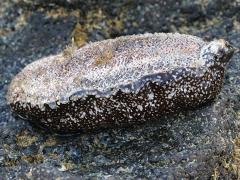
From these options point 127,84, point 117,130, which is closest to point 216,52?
point 127,84

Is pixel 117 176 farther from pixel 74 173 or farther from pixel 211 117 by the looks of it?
pixel 211 117

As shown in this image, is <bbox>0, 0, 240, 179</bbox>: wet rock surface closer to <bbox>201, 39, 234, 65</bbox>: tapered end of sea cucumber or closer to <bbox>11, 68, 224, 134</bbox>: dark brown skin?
<bbox>11, 68, 224, 134</bbox>: dark brown skin

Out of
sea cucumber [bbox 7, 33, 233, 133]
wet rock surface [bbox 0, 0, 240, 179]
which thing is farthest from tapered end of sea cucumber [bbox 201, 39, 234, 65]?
wet rock surface [bbox 0, 0, 240, 179]

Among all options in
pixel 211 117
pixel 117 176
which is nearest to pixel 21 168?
pixel 117 176

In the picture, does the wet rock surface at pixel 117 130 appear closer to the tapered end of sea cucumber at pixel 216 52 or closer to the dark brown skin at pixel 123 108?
the dark brown skin at pixel 123 108

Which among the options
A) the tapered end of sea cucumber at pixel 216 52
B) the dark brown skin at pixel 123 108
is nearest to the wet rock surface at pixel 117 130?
the dark brown skin at pixel 123 108

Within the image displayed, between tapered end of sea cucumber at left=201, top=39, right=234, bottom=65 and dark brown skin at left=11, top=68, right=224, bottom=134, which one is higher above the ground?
tapered end of sea cucumber at left=201, top=39, right=234, bottom=65

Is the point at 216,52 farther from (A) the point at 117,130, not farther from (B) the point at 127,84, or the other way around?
(A) the point at 117,130
